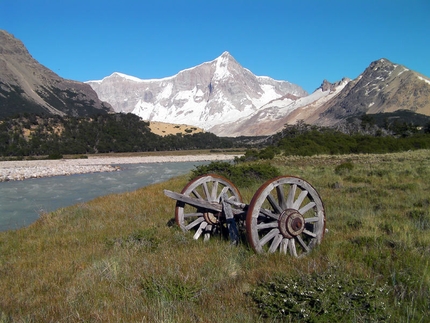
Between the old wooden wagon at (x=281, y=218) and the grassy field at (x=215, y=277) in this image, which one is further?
the old wooden wagon at (x=281, y=218)

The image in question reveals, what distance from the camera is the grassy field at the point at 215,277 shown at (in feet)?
11.2

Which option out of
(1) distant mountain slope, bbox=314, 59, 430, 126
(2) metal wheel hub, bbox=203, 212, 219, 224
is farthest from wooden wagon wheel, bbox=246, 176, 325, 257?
(1) distant mountain slope, bbox=314, 59, 430, 126

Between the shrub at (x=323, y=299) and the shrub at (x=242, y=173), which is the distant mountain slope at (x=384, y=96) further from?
the shrub at (x=323, y=299)

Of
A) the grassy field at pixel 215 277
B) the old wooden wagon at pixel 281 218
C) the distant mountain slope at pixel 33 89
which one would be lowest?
the grassy field at pixel 215 277

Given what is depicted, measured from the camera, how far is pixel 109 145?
85938 millimetres

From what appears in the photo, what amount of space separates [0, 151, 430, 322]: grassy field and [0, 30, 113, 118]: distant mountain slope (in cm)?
13198

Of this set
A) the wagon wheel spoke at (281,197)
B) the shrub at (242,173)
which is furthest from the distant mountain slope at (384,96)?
the wagon wheel spoke at (281,197)

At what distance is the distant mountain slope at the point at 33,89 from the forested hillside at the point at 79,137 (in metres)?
44.8

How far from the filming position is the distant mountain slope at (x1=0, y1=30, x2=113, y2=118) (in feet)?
445

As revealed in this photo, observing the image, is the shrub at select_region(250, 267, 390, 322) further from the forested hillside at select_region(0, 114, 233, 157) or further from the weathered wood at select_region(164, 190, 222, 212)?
the forested hillside at select_region(0, 114, 233, 157)

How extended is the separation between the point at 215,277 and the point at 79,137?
85964 mm

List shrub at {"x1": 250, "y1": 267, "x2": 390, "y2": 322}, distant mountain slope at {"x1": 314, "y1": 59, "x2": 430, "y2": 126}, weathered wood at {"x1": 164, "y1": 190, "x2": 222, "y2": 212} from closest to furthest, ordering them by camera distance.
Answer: shrub at {"x1": 250, "y1": 267, "x2": 390, "y2": 322}, weathered wood at {"x1": 164, "y1": 190, "x2": 222, "y2": 212}, distant mountain slope at {"x1": 314, "y1": 59, "x2": 430, "y2": 126}

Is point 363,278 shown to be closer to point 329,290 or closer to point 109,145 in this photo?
point 329,290

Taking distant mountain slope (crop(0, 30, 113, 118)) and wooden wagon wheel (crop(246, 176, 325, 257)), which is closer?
wooden wagon wheel (crop(246, 176, 325, 257))
